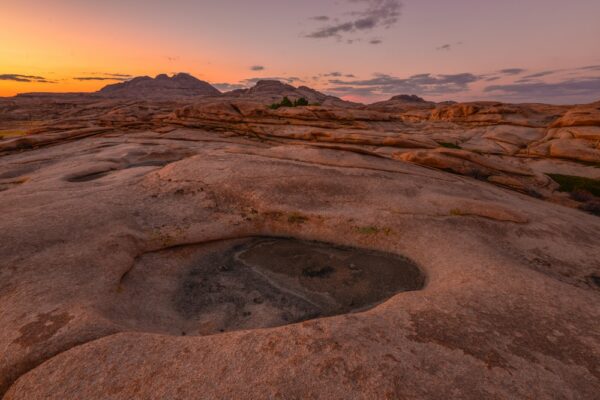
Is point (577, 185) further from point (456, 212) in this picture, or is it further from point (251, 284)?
point (251, 284)

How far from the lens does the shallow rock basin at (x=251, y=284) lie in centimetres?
918

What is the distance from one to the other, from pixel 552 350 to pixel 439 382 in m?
3.02

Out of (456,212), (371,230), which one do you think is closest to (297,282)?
(371,230)

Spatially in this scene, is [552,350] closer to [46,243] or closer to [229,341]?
[229,341]

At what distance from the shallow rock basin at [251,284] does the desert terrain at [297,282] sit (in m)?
0.07

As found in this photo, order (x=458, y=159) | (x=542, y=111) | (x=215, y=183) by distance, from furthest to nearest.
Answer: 1. (x=542, y=111)
2. (x=458, y=159)
3. (x=215, y=183)

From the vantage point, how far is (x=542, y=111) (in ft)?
207

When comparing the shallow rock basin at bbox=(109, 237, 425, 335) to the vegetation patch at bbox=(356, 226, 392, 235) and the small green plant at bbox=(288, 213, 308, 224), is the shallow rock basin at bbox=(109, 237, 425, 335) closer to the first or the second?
the vegetation patch at bbox=(356, 226, 392, 235)

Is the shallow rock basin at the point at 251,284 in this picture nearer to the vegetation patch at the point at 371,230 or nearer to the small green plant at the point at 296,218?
the vegetation patch at the point at 371,230

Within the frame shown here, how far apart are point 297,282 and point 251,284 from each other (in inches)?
63.9

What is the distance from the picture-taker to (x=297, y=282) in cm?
1123

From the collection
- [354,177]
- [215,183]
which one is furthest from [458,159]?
[215,183]

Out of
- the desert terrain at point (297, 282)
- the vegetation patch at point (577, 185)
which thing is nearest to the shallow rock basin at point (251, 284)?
the desert terrain at point (297, 282)

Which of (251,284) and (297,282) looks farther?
(297,282)
